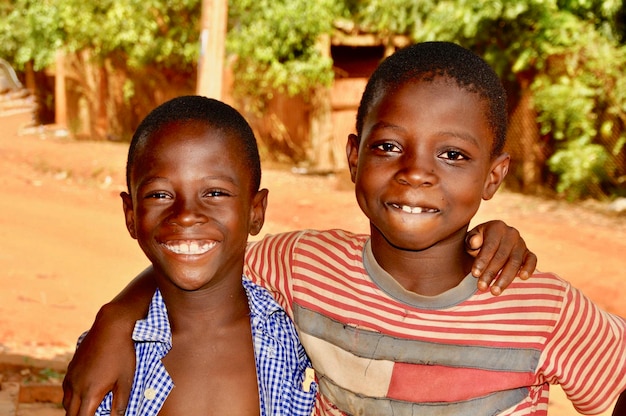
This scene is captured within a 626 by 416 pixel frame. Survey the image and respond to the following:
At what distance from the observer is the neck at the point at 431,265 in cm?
197

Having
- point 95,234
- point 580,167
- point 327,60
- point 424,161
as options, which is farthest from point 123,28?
point 424,161

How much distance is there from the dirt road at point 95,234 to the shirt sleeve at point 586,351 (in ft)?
9.15

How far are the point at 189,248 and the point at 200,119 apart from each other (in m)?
0.34

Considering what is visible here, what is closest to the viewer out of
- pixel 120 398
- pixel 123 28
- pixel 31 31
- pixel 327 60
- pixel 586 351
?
pixel 586 351

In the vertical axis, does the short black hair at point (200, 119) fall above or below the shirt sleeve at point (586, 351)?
above

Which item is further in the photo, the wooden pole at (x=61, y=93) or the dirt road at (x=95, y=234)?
the wooden pole at (x=61, y=93)

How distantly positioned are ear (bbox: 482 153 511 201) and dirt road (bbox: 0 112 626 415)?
9.42 feet

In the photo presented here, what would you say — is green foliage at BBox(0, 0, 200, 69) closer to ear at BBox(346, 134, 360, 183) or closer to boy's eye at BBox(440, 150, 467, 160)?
ear at BBox(346, 134, 360, 183)

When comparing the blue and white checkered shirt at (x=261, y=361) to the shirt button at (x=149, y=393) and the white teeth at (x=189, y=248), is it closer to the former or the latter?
the shirt button at (x=149, y=393)

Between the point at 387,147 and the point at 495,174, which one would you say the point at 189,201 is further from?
the point at 495,174

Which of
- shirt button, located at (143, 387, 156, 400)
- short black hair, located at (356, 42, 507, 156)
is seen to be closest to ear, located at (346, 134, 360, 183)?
short black hair, located at (356, 42, 507, 156)

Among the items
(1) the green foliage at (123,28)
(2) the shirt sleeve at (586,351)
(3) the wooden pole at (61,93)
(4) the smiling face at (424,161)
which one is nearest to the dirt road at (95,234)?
(1) the green foliage at (123,28)

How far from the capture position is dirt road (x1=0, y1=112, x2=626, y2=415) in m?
5.92

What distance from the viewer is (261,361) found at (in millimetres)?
2023
